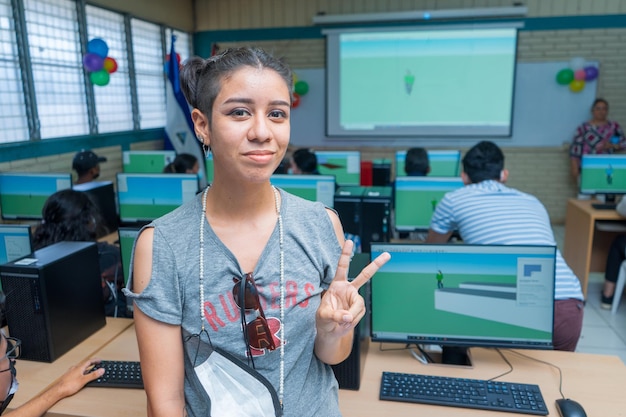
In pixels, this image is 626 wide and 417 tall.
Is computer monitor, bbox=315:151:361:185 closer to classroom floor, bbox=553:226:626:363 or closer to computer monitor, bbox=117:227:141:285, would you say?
classroom floor, bbox=553:226:626:363

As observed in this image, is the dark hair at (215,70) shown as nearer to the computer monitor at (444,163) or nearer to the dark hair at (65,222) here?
the dark hair at (65,222)

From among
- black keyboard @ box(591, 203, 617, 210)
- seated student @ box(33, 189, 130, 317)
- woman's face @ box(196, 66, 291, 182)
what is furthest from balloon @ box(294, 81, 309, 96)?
woman's face @ box(196, 66, 291, 182)

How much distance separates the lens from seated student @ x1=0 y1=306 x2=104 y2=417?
134cm

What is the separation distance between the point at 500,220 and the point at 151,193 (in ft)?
8.14

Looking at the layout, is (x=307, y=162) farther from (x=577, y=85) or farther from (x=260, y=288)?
(x=577, y=85)

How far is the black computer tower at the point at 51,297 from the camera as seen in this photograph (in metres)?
1.65

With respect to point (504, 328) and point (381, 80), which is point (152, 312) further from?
point (381, 80)

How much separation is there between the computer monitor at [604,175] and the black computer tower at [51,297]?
4.05 meters

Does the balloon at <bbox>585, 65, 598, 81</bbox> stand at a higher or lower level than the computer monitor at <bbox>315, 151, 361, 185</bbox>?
higher

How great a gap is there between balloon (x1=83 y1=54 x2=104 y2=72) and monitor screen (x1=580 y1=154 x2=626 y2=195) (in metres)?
4.72

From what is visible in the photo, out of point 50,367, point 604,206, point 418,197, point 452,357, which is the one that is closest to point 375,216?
point 418,197

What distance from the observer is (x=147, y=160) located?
199 inches

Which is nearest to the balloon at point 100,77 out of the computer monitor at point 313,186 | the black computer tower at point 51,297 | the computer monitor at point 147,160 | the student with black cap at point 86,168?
the computer monitor at point 147,160

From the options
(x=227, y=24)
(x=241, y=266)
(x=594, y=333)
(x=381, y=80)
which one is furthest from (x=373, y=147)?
(x=241, y=266)
